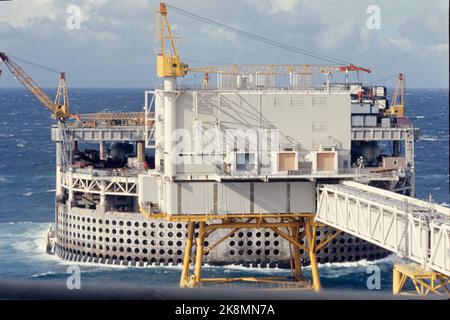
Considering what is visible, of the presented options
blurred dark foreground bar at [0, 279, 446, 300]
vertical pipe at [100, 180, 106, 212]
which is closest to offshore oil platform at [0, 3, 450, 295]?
blurred dark foreground bar at [0, 279, 446, 300]

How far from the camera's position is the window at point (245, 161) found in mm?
42594

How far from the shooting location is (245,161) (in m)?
42.8

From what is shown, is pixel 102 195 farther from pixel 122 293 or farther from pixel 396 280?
pixel 122 293

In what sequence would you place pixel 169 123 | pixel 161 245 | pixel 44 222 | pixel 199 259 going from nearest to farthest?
pixel 169 123 → pixel 199 259 → pixel 161 245 → pixel 44 222

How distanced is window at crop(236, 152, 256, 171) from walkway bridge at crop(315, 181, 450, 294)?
3361mm

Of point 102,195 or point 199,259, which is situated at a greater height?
point 102,195

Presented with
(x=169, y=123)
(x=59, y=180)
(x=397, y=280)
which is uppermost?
(x=169, y=123)

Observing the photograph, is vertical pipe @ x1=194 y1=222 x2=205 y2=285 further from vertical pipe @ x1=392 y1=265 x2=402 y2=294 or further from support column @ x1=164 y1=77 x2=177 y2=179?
vertical pipe @ x1=392 y1=265 x2=402 y2=294

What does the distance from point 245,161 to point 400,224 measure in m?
11.9

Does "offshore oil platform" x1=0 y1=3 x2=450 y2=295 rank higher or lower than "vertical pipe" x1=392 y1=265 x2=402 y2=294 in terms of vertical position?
higher

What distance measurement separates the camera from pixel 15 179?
130 metres

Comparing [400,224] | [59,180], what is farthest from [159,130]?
[59,180]

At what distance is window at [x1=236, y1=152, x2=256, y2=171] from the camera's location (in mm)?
42594
